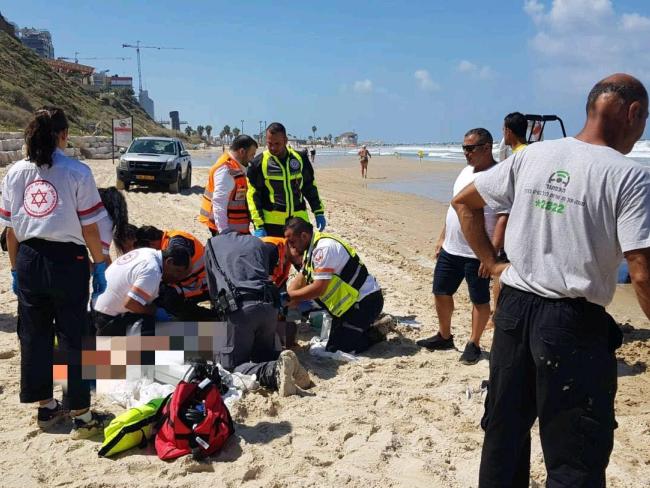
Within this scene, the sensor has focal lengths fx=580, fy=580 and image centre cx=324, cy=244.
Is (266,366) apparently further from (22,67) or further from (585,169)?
(22,67)

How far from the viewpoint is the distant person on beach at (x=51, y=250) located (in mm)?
3045

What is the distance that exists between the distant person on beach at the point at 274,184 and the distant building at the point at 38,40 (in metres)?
120

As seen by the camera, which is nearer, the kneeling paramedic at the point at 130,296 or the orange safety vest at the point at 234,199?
the kneeling paramedic at the point at 130,296

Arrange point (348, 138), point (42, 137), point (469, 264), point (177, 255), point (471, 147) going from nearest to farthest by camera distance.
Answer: point (42, 137), point (177, 255), point (471, 147), point (469, 264), point (348, 138)

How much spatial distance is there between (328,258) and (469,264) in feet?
3.56

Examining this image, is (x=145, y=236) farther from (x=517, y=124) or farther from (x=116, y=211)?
(x=517, y=124)

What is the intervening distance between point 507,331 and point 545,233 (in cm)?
40

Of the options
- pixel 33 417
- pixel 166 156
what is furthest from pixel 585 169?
pixel 166 156

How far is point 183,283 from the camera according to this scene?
472 cm

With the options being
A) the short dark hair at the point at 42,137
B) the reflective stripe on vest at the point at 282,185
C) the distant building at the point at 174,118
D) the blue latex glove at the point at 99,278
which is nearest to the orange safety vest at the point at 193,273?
the blue latex glove at the point at 99,278

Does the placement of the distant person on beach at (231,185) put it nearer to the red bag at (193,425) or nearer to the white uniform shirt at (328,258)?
the white uniform shirt at (328,258)

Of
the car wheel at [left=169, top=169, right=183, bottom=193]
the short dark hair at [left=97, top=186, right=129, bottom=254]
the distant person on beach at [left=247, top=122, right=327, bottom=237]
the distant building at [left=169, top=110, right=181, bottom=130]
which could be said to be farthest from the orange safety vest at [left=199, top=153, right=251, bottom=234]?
the distant building at [left=169, top=110, right=181, bottom=130]

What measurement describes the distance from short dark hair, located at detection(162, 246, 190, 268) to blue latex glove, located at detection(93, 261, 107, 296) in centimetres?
45

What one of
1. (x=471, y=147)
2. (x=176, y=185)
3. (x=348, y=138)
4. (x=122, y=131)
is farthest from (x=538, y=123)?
(x=348, y=138)
